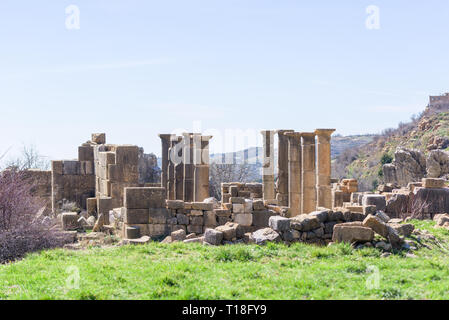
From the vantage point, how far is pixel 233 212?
16.9m

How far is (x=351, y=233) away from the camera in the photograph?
12.3m

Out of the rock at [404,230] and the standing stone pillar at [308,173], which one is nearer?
the rock at [404,230]

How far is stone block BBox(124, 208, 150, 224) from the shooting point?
16.5m

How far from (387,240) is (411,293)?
14.7 ft

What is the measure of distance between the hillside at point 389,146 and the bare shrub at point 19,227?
127ft

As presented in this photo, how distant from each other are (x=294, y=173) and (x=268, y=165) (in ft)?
7.74

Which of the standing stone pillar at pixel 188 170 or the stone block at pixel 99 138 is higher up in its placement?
the stone block at pixel 99 138

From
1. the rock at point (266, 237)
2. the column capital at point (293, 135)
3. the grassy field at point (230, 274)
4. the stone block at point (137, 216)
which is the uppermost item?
the column capital at point (293, 135)

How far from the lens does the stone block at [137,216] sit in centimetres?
1648

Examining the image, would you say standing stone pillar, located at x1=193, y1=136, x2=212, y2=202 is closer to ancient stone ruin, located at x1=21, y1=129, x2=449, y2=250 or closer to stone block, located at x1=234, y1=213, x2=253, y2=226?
ancient stone ruin, located at x1=21, y1=129, x2=449, y2=250

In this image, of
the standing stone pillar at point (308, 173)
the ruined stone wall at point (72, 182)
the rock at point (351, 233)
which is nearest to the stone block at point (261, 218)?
the rock at point (351, 233)

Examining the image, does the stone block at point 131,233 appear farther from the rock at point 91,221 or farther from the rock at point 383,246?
the rock at point 383,246

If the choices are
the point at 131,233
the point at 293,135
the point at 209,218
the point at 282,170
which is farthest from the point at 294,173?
the point at 131,233
